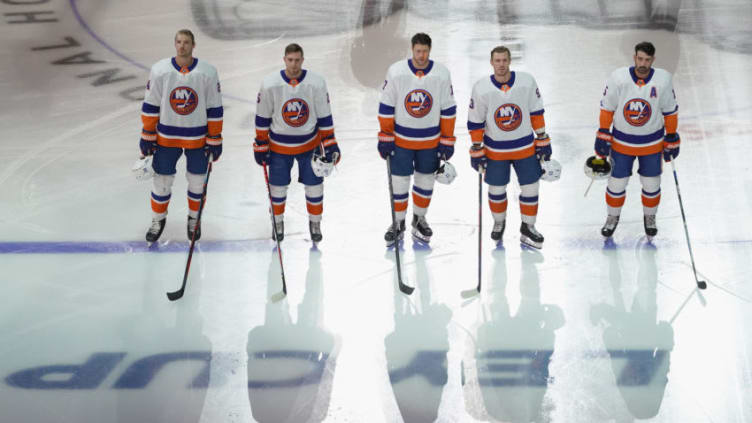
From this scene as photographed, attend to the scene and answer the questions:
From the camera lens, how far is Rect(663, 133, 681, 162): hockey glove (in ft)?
17.0

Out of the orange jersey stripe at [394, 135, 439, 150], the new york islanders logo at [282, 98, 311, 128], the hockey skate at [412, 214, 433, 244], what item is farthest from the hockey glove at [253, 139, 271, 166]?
the hockey skate at [412, 214, 433, 244]

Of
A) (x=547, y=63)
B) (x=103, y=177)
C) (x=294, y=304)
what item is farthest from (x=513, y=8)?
(x=294, y=304)

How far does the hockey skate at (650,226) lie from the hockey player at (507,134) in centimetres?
68

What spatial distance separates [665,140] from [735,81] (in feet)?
10.9

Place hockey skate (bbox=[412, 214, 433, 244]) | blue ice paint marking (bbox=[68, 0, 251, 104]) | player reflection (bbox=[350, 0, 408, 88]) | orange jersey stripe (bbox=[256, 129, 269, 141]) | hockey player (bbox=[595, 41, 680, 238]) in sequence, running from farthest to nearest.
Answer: player reflection (bbox=[350, 0, 408, 88])
blue ice paint marking (bbox=[68, 0, 251, 104])
hockey skate (bbox=[412, 214, 433, 244])
orange jersey stripe (bbox=[256, 129, 269, 141])
hockey player (bbox=[595, 41, 680, 238])

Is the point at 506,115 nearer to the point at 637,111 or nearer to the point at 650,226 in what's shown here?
the point at 637,111

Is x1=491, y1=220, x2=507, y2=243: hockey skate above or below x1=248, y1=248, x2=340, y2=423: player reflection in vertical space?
above

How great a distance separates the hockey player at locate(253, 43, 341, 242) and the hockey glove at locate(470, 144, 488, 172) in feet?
2.66

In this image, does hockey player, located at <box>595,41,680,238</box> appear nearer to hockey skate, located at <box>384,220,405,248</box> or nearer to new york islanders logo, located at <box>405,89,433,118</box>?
new york islanders logo, located at <box>405,89,433,118</box>

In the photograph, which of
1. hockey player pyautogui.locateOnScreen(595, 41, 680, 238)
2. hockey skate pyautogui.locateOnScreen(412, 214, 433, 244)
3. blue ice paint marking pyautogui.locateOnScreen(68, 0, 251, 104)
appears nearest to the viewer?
hockey player pyautogui.locateOnScreen(595, 41, 680, 238)

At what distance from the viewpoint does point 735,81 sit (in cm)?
803

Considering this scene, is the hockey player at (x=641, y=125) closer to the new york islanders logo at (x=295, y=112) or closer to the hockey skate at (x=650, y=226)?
the hockey skate at (x=650, y=226)

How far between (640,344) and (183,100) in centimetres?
294

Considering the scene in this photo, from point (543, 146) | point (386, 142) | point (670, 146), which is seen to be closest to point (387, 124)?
point (386, 142)
